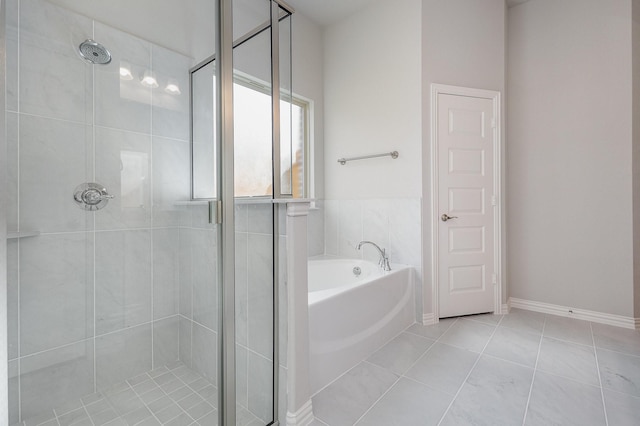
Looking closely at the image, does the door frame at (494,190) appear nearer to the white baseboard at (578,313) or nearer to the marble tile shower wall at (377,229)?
the marble tile shower wall at (377,229)

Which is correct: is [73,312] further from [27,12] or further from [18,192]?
[27,12]

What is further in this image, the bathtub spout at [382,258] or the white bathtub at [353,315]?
the bathtub spout at [382,258]

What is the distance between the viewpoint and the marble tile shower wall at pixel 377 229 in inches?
99.0

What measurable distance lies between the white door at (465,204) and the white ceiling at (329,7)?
46.9 inches

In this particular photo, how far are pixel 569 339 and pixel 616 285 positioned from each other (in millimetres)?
749

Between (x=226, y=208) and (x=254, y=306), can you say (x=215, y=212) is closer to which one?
(x=226, y=208)

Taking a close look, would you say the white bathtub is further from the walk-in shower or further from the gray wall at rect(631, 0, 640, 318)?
the gray wall at rect(631, 0, 640, 318)

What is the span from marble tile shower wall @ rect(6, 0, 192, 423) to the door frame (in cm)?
191

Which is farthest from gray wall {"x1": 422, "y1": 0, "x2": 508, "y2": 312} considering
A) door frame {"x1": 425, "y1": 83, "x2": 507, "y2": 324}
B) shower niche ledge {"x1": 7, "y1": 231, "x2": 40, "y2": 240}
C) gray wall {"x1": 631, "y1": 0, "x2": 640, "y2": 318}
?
shower niche ledge {"x1": 7, "y1": 231, "x2": 40, "y2": 240}

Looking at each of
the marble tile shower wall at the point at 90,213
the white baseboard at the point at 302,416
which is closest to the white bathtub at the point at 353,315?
the white baseboard at the point at 302,416

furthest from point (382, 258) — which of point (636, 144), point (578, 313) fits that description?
point (636, 144)

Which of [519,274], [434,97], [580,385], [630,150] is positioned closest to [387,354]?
[580,385]

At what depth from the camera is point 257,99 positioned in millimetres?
1292

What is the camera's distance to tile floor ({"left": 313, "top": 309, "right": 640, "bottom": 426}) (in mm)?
1387
